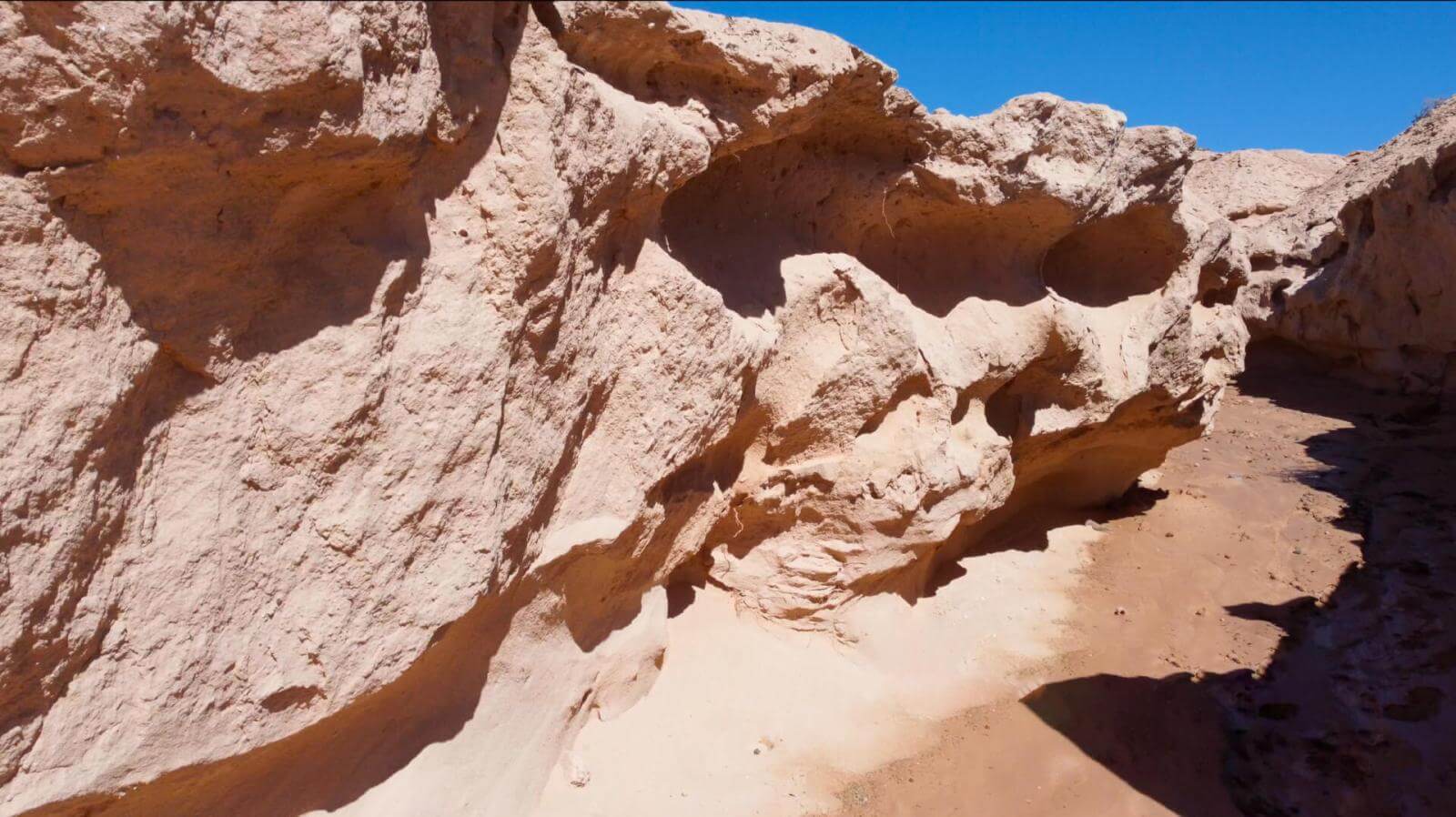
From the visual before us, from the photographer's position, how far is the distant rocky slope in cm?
230

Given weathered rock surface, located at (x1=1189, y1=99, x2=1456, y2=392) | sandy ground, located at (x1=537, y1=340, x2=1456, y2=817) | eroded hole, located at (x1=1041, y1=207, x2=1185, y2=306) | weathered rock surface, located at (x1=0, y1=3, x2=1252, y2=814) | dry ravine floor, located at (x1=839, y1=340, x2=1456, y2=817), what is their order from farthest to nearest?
weathered rock surface, located at (x1=1189, y1=99, x2=1456, y2=392) → eroded hole, located at (x1=1041, y1=207, x2=1185, y2=306) → dry ravine floor, located at (x1=839, y1=340, x2=1456, y2=817) → sandy ground, located at (x1=537, y1=340, x2=1456, y2=817) → weathered rock surface, located at (x1=0, y1=3, x2=1252, y2=814)

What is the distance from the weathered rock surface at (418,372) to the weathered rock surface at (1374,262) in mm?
6282

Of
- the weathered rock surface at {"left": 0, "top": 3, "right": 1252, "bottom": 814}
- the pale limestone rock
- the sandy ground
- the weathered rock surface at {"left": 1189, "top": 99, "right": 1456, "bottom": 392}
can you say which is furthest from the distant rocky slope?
the weathered rock surface at {"left": 1189, "top": 99, "right": 1456, "bottom": 392}

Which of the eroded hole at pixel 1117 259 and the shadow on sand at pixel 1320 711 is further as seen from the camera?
the eroded hole at pixel 1117 259

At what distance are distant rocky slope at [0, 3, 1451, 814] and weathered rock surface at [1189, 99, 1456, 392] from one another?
6.10 meters

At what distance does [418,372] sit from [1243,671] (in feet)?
15.2

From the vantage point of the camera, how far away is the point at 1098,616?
19.0ft

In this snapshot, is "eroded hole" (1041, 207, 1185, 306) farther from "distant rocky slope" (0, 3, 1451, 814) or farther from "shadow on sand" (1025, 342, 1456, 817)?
"shadow on sand" (1025, 342, 1456, 817)

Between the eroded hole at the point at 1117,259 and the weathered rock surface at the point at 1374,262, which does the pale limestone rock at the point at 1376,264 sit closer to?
the weathered rock surface at the point at 1374,262

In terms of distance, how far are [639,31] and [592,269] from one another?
0.84m

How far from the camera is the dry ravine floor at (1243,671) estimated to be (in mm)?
4242

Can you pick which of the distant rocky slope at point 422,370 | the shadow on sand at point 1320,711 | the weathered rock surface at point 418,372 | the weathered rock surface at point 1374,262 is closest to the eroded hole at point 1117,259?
the distant rocky slope at point 422,370

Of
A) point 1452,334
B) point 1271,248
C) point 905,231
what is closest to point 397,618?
point 905,231

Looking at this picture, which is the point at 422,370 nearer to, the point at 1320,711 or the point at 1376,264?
the point at 1320,711
